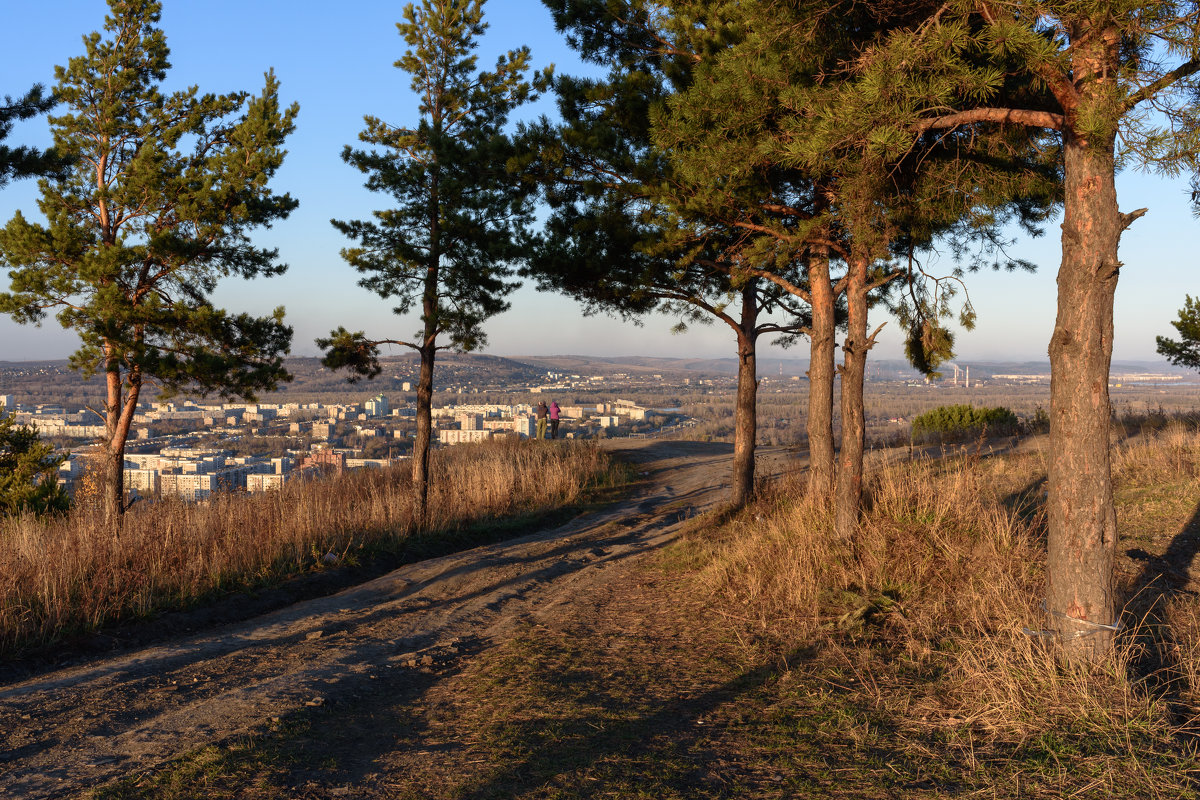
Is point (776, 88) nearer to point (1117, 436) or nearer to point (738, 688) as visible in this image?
point (738, 688)

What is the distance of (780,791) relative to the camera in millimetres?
3227

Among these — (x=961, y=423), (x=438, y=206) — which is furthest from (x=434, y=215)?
(x=961, y=423)

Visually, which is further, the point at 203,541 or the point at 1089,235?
the point at 203,541

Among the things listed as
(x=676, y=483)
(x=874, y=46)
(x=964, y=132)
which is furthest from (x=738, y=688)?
(x=676, y=483)

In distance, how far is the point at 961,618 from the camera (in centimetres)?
534

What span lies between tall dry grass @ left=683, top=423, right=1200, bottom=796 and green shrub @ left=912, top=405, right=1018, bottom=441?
10.5 m

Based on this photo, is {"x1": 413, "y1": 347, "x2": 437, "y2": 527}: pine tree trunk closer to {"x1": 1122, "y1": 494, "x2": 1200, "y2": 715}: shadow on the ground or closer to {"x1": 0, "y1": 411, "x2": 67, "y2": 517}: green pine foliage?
{"x1": 0, "y1": 411, "x2": 67, "y2": 517}: green pine foliage

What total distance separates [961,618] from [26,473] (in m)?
15.5

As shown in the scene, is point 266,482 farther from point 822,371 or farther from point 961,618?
point 961,618

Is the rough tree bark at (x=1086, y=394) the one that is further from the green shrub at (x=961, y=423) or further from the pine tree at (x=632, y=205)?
the green shrub at (x=961, y=423)

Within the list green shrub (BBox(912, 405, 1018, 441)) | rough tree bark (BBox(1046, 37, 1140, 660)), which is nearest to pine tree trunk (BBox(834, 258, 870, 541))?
rough tree bark (BBox(1046, 37, 1140, 660))

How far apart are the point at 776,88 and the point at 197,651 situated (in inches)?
260

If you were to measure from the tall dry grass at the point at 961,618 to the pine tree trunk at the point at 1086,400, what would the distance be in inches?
11.6

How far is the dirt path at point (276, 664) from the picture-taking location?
3.79m
